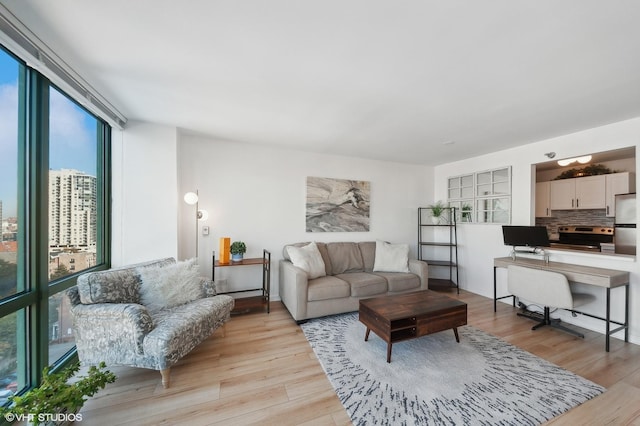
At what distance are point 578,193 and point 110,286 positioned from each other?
21.8 ft

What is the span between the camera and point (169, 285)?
2.34 metres

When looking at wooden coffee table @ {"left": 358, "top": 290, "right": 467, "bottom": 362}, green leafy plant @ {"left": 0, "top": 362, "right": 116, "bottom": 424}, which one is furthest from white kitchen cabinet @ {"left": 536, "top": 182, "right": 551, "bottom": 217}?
green leafy plant @ {"left": 0, "top": 362, "right": 116, "bottom": 424}

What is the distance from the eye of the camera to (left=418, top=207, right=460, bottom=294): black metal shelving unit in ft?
14.2

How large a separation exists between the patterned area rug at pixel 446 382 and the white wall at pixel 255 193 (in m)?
1.64

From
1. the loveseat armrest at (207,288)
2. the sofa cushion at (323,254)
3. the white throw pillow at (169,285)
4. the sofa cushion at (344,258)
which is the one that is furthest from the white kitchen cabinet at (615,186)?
the white throw pillow at (169,285)

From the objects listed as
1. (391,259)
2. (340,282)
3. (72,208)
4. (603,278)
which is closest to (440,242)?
(391,259)

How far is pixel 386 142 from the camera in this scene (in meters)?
3.47

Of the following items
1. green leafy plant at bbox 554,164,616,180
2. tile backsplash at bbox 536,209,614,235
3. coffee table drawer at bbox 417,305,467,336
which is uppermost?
green leafy plant at bbox 554,164,616,180

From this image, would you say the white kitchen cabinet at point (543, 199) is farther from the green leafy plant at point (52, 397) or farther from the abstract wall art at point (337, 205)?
the green leafy plant at point (52, 397)

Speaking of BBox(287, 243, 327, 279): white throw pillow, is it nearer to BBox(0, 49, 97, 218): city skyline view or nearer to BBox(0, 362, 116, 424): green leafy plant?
BBox(0, 362, 116, 424): green leafy plant

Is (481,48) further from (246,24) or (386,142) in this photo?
(386,142)

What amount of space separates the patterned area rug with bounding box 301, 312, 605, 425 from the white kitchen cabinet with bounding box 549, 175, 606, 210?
324cm

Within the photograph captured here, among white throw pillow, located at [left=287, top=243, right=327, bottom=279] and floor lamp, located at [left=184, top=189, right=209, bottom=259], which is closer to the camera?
floor lamp, located at [left=184, top=189, right=209, bottom=259]

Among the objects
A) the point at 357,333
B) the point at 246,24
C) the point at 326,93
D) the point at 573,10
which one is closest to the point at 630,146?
the point at 573,10
